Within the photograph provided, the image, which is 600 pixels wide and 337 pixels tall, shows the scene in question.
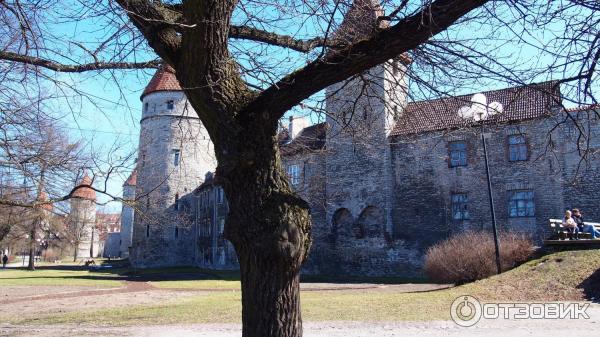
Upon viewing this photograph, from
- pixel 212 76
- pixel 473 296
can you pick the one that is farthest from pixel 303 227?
→ pixel 473 296

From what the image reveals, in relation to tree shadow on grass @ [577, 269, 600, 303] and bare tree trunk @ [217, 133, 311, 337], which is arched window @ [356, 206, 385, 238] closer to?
tree shadow on grass @ [577, 269, 600, 303]

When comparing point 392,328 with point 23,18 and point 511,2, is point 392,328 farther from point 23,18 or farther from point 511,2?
point 23,18

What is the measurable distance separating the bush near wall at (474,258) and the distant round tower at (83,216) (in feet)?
36.9

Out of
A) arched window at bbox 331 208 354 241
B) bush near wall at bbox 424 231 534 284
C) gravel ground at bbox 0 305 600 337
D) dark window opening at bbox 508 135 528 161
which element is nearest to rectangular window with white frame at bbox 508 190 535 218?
dark window opening at bbox 508 135 528 161

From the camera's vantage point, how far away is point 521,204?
2497 cm

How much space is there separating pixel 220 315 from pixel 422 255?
17.6 m

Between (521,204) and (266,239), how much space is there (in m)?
23.9

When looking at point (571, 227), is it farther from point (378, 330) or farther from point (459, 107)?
point (459, 107)

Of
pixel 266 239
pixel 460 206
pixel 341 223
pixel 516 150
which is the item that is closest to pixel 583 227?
pixel 516 150

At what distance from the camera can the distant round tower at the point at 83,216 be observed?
9938 mm

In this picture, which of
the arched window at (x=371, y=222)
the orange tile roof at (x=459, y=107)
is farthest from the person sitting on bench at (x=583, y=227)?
the orange tile roof at (x=459, y=107)

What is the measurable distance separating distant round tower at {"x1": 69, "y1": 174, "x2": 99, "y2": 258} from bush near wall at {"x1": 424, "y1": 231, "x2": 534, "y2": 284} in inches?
443

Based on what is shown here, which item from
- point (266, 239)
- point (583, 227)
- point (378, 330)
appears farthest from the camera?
point (583, 227)

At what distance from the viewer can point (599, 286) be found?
12.6m
